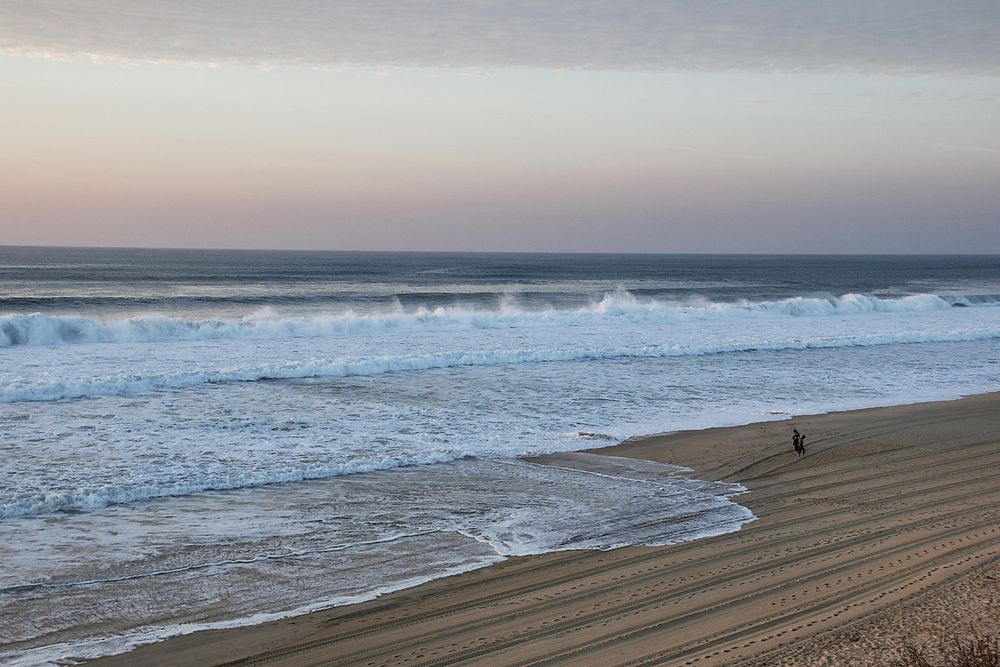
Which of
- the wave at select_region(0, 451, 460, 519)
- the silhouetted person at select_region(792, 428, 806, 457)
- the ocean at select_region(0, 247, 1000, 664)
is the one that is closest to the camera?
the ocean at select_region(0, 247, 1000, 664)

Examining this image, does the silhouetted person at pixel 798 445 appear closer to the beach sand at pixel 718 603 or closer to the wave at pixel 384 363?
the beach sand at pixel 718 603

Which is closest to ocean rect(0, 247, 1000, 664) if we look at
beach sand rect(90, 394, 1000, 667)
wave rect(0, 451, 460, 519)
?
wave rect(0, 451, 460, 519)

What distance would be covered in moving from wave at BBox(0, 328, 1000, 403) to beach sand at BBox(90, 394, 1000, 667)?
1297 centimetres

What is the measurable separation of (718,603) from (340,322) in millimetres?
26978

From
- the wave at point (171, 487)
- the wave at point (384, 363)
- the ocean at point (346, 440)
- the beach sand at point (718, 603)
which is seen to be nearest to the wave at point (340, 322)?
the ocean at point (346, 440)

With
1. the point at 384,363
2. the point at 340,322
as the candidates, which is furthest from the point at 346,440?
the point at 340,322

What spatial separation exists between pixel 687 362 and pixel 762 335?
8.69 m

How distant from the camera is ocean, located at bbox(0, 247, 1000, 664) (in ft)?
24.4

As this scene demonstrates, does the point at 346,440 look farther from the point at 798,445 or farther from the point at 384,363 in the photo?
the point at 384,363

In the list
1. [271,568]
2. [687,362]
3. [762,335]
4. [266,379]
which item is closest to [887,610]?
[271,568]

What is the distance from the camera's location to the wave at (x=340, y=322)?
27266mm

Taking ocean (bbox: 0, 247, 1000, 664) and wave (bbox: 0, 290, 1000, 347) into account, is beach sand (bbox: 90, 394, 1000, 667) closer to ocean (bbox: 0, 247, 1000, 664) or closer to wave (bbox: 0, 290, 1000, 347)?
ocean (bbox: 0, 247, 1000, 664)

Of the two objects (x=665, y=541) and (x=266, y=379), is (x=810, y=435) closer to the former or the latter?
(x=665, y=541)

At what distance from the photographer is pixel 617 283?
2923 inches
